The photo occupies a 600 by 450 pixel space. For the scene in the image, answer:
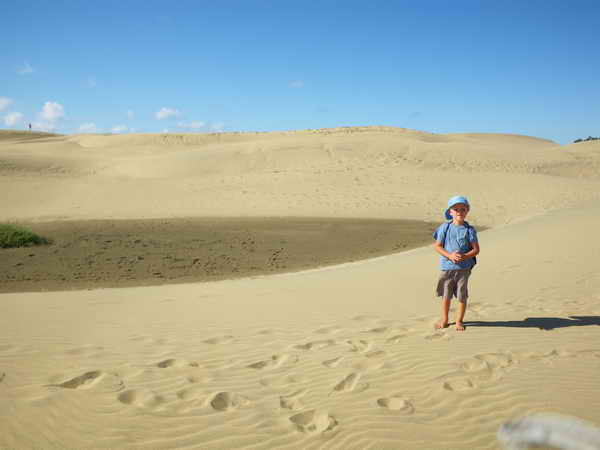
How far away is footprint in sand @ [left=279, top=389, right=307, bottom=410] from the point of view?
357 centimetres

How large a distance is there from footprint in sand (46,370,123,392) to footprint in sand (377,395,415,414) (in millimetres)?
2061

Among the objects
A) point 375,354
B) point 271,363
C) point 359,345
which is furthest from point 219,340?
point 375,354

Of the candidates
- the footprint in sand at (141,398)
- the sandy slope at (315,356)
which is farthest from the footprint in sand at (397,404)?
the footprint in sand at (141,398)

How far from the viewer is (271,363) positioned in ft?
14.6

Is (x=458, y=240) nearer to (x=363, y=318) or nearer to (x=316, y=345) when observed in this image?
(x=363, y=318)

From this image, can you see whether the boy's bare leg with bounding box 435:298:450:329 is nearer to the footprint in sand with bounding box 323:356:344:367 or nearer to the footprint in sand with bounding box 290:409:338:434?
the footprint in sand with bounding box 323:356:344:367

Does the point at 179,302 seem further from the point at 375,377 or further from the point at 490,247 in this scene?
the point at 490,247

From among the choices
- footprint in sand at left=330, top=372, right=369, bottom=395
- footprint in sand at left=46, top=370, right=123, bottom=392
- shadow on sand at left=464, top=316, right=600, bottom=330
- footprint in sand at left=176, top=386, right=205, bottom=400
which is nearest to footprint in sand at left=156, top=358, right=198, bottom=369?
footprint in sand at left=46, top=370, right=123, bottom=392

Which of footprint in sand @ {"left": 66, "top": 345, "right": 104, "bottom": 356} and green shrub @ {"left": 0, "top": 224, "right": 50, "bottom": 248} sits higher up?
green shrub @ {"left": 0, "top": 224, "right": 50, "bottom": 248}

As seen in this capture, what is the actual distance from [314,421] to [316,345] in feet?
5.25

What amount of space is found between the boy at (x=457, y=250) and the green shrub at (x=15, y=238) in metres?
12.0

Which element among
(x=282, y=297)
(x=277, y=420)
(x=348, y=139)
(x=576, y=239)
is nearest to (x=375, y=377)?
(x=277, y=420)

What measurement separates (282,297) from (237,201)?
15997 millimetres

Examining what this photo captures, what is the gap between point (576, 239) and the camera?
11227 millimetres
